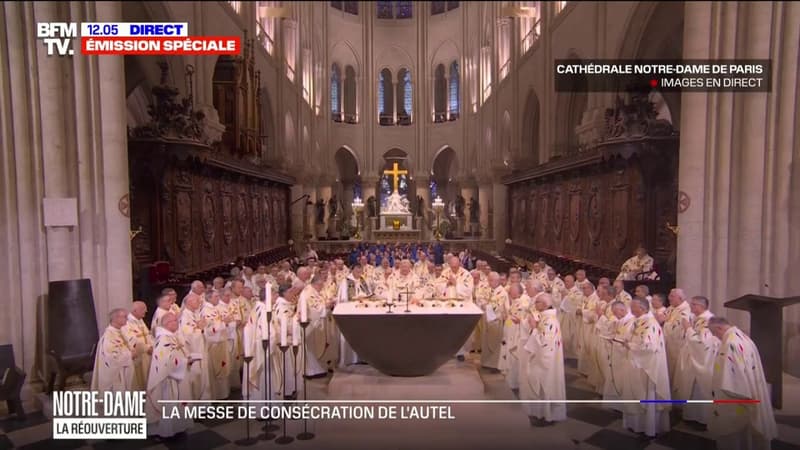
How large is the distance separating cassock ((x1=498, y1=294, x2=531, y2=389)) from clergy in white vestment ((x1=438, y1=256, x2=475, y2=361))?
3.80ft

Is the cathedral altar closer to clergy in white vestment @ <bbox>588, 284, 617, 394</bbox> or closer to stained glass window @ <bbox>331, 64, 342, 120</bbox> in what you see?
clergy in white vestment @ <bbox>588, 284, 617, 394</bbox>

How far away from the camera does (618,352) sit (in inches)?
240

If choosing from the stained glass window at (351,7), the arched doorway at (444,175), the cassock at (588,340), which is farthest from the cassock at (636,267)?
the arched doorway at (444,175)

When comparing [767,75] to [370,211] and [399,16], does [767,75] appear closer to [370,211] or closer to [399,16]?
[399,16]

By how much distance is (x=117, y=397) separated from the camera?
558 centimetres

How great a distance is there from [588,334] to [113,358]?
248 inches

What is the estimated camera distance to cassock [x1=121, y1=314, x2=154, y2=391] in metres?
5.71

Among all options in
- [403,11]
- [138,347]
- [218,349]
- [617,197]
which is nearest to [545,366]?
[218,349]

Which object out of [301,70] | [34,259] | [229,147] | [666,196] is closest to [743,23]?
[666,196]

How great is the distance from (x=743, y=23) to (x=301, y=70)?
54.9 feet

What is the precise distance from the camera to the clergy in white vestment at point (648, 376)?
220 inches

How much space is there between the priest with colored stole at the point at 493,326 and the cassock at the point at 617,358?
188 cm

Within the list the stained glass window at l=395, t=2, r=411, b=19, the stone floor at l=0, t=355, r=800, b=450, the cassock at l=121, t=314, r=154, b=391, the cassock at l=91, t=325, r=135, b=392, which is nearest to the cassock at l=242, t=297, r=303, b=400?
the stone floor at l=0, t=355, r=800, b=450
